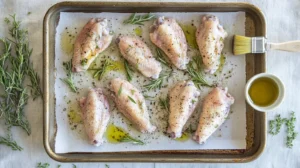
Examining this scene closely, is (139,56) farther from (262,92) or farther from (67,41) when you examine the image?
(262,92)

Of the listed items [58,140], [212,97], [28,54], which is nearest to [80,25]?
[28,54]

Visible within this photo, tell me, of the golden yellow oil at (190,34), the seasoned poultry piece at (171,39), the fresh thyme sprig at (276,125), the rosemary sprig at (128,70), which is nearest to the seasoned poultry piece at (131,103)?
the rosemary sprig at (128,70)

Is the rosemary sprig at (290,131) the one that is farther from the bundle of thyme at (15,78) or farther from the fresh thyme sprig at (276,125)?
the bundle of thyme at (15,78)

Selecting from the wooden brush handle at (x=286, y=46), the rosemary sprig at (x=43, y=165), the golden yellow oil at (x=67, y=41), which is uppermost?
the golden yellow oil at (x=67, y=41)

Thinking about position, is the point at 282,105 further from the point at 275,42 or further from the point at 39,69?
the point at 39,69

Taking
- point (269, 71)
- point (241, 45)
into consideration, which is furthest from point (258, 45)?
point (269, 71)

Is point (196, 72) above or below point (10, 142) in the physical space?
above

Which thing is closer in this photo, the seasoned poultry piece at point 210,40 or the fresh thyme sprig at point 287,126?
the seasoned poultry piece at point 210,40
